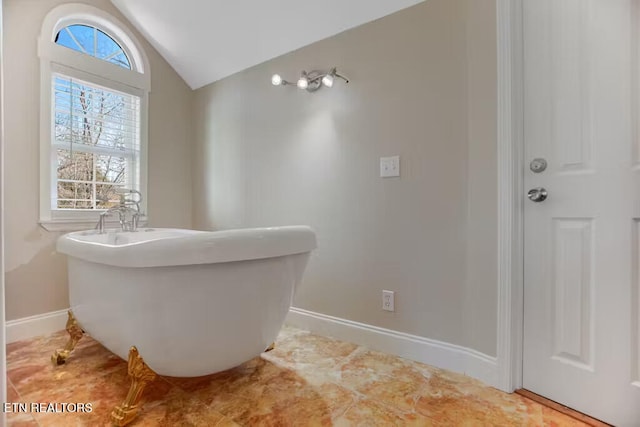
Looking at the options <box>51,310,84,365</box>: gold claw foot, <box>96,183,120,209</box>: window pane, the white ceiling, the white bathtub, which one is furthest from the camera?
<box>96,183,120,209</box>: window pane

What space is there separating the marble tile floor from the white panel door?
0.20 m

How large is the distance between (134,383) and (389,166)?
150cm

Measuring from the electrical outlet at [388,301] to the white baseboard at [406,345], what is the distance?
0.40ft

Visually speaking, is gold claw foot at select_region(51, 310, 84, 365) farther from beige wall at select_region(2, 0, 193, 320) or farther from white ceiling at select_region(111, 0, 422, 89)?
white ceiling at select_region(111, 0, 422, 89)

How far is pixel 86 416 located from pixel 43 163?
1.61 metres

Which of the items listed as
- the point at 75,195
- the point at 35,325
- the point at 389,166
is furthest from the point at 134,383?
the point at 75,195

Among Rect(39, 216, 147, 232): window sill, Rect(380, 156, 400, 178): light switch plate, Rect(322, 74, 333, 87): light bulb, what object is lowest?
Rect(39, 216, 147, 232): window sill

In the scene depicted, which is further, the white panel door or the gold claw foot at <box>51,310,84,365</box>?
the gold claw foot at <box>51,310,84,365</box>

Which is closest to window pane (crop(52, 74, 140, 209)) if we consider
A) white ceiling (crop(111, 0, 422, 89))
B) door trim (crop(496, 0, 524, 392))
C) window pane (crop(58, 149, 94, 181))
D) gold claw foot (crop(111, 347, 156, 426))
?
window pane (crop(58, 149, 94, 181))

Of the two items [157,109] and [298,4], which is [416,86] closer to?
[298,4]

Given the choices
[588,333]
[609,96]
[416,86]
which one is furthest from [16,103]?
[588,333]

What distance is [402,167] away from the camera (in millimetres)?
1743

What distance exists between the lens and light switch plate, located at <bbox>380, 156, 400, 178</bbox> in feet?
5.77

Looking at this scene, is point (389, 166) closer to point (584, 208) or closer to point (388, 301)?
point (388, 301)
